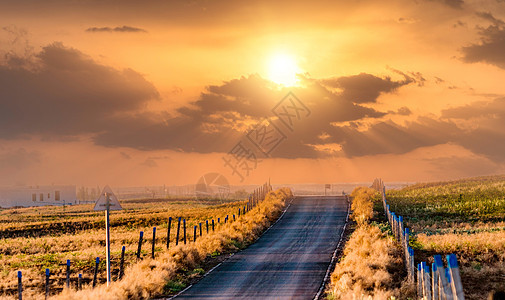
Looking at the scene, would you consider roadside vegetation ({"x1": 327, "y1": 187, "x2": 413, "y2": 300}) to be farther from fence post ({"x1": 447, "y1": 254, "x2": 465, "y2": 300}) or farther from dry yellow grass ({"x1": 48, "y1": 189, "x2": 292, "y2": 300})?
dry yellow grass ({"x1": 48, "y1": 189, "x2": 292, "y2": 300})

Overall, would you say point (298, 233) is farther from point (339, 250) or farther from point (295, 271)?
point (295, 271)

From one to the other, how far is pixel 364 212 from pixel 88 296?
31.4 meters

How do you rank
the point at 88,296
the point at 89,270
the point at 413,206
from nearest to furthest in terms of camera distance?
the point at 88,296 < the point at 89,270 < the point at 413,206

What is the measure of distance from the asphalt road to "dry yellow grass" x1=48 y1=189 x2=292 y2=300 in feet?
4.21

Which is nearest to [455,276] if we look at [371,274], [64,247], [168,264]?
[371,274]

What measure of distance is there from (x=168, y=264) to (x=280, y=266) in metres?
5.90

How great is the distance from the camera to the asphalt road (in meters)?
22.8

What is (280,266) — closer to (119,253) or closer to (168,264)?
(168,264)

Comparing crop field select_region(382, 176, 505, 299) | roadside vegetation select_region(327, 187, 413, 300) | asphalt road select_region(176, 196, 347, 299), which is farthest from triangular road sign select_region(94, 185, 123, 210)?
crop field select_region(382, 176, 505, 299)

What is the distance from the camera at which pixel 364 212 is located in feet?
156

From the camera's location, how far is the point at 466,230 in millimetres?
39938

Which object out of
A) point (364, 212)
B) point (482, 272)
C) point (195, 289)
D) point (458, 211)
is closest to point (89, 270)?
point (195, 289)

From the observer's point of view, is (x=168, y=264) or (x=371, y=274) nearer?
(x=371, y=274)

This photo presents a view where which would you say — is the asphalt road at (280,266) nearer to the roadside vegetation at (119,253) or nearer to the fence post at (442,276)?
the roadside vegetation at (119,253)
